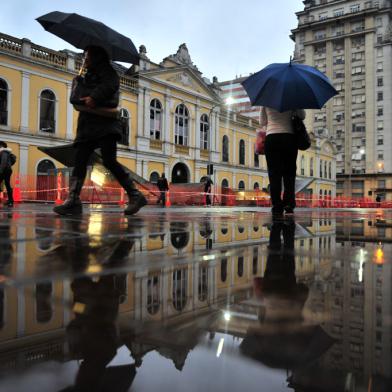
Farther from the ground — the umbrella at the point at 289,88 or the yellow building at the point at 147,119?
the yellow building at the point at 147,119

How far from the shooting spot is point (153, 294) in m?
1.19

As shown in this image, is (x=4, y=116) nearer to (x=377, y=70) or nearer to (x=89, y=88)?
(x=89, y=88)

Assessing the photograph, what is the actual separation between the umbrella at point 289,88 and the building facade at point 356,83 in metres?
60.4

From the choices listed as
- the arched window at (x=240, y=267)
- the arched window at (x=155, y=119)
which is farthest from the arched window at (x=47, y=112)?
the arched window at (x=240, y=267)

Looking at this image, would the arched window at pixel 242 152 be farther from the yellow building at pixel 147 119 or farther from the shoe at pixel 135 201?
the shoe at pixel 135 201

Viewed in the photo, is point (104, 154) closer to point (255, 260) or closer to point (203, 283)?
point (255, 260)

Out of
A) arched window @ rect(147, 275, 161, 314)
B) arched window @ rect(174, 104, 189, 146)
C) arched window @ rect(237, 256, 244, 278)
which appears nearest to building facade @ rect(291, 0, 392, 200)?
arched window @ rect(174, 104, 189, 146)

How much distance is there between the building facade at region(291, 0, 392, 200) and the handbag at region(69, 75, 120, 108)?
6217 centimetres

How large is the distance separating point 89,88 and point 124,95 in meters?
24.0

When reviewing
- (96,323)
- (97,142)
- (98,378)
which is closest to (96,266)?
(96,323)

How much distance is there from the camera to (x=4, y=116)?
68.4 ft

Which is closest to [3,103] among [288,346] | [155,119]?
[155,119]

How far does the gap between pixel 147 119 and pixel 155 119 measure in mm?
1227

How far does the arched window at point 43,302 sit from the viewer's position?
94 cm
